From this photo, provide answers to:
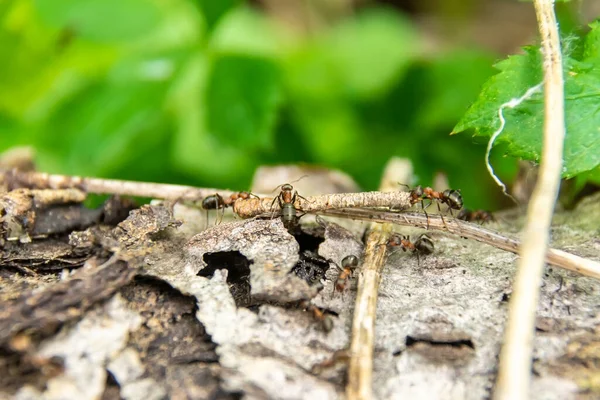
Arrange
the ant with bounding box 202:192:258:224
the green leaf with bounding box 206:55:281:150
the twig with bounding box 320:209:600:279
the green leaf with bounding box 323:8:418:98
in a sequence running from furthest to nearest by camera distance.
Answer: the green leaf with bounding box 323:8:418:98 → the green leaf with bounding box 206:55:281:150 → the ant with bounding box 202:192:258:224 → the twig with bounding box 320:209:600:279

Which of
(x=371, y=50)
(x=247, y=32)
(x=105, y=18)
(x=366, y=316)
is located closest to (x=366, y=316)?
(x=366, y=316)

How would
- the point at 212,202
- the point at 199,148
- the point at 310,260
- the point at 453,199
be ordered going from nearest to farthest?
1. the point at 310,260
2. the point at 212,202
3. the point at 453,199
4. the point at 199,148

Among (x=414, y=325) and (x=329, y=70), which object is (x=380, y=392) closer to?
(x=414, y=325)

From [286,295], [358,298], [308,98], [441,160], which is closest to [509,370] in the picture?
[358,298]

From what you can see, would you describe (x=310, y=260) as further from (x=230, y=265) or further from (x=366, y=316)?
(x=366, y=316)

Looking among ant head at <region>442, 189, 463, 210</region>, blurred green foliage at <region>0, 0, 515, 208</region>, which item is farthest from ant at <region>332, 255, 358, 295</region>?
blurred green foliage at <region>0, 0, 515, 208</region>

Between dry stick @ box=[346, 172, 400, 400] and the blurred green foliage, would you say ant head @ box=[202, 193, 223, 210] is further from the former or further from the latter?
the blurred green foliage
